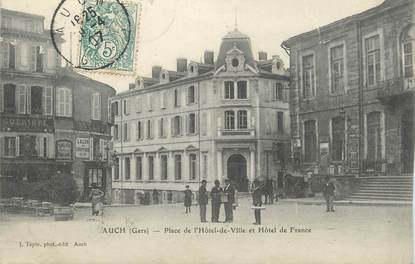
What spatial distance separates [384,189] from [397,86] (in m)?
2.43

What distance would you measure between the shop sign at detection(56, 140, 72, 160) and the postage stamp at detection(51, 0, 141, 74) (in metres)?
3.31

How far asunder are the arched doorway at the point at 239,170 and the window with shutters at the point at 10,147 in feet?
16.5

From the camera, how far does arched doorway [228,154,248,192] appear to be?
578 inches

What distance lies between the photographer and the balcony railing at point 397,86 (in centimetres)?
1355

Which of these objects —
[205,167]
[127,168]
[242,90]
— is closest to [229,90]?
[242,90]

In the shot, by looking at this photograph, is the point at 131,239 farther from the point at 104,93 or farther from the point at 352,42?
the point at 352,42

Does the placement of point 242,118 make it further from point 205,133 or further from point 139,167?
point 139,167

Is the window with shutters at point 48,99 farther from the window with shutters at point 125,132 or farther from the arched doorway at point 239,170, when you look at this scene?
the arched doorway at point 239,170

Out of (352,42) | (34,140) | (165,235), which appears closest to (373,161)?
(352,42)

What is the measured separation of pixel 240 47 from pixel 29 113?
16.9 feet

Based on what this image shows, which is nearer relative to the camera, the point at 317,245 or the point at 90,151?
the point at 317,245

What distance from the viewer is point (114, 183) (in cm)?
1680

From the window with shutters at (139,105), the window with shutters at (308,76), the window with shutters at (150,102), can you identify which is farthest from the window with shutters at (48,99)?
the window with shutters at (308,76)

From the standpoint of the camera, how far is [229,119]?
50.9ft
